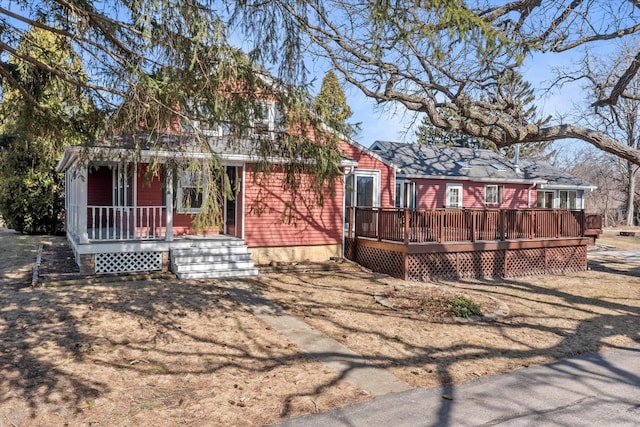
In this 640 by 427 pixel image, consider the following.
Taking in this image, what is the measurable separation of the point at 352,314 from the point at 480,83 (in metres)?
6.82

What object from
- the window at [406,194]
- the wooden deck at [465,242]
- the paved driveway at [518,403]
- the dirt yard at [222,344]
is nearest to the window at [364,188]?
the wooden deck at [465,242]

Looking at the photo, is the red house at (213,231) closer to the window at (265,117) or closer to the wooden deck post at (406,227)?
the wooden deck post at (406,227)

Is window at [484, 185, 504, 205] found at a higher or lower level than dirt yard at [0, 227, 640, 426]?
higher

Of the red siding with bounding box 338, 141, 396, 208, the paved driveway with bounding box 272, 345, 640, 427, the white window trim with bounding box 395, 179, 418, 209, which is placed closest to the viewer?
the paved driveway with bounding box 272, 345, 640, 427

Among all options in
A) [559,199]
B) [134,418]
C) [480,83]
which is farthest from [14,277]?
[559,199]

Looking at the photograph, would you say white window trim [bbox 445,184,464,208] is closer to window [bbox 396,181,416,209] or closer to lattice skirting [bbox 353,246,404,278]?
window [bbox 396,181,416,209]

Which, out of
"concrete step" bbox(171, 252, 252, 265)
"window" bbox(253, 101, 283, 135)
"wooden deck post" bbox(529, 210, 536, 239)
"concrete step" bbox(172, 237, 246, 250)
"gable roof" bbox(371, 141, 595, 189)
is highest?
"gable roof" bbox(371, 141, 595, 189)

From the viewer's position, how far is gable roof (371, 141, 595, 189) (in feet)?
67.1

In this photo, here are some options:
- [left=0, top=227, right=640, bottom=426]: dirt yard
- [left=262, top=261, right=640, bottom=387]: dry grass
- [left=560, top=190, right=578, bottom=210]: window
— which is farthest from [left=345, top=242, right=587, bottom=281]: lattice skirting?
[left=560, top=190, right=578, bottom=210]: window

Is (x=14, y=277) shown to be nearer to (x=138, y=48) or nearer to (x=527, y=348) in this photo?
(x=138, y=48)

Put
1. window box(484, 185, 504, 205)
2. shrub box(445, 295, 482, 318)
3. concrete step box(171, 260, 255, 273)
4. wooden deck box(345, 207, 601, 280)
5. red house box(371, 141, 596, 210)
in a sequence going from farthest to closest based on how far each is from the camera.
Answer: window box(484, 185, 504, 205) < red house box(371, 141, 596, 210) < wooden deck box(345, 207, 601, 280) < concrete step box(171, 260, 255, 273) < shrub box(445, 295, 482, 318)

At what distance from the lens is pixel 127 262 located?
34.1 ft

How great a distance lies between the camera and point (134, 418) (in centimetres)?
391

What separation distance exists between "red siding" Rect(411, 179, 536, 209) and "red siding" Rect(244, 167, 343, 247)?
7385 mm
